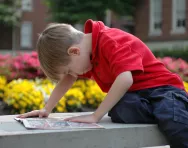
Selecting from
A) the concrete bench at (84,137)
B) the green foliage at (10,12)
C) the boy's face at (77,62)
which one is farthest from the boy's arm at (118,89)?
the green foliage at (10,12)

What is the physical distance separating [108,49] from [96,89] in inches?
110

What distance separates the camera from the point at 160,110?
204 centimetres

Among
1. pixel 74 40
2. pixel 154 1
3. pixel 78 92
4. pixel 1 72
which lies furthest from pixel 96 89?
pixel 154 1

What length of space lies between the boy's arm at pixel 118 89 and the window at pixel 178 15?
54.0ft

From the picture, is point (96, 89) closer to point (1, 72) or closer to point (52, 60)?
point (1, 72)

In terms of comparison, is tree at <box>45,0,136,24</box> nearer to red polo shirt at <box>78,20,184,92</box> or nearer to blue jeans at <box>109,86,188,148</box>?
red polo shirt at <box>78,20,184,92</box>

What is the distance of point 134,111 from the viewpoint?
2072mm

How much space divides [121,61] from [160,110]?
12.9 inches

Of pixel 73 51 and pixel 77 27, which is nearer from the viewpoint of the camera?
pixel 73 51

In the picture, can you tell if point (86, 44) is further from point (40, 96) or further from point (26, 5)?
point (26, 5)

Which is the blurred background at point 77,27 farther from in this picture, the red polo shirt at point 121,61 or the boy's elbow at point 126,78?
the boy's elbow at point 126,78

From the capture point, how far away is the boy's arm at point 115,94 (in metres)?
2.01

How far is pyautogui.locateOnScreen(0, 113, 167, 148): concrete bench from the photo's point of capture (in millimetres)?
1677

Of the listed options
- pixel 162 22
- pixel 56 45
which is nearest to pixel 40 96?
pixel 56 45
